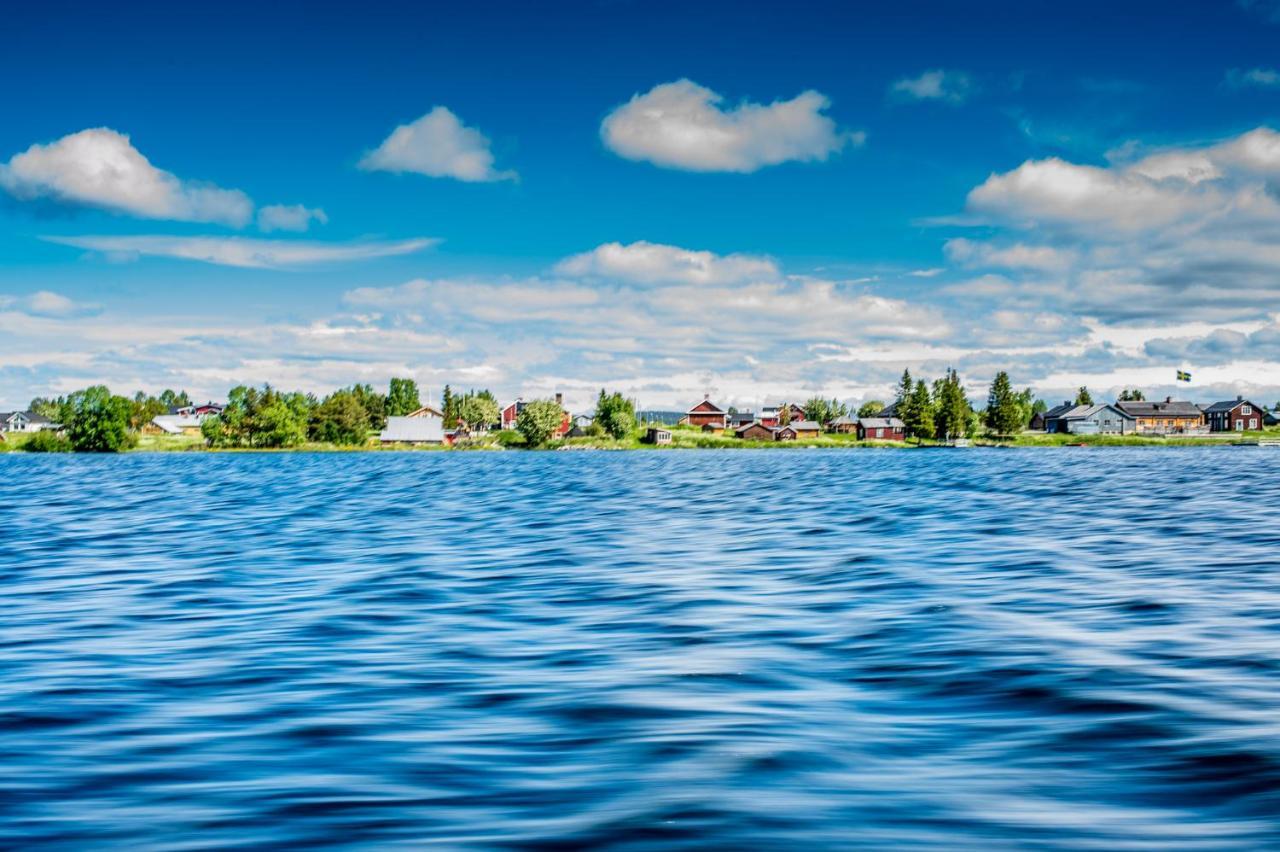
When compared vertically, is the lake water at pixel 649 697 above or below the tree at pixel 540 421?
below

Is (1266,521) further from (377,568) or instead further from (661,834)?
(661,834)

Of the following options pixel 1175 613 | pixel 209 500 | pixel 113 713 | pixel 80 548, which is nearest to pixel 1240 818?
pixel 1175 613

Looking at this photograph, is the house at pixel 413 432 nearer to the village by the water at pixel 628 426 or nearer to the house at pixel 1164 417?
the village by the water at pixel 628 426

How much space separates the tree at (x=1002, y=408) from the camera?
157 meters

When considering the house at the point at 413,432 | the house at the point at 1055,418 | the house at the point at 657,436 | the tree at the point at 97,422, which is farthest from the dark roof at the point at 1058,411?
the tree at the point at 97,422

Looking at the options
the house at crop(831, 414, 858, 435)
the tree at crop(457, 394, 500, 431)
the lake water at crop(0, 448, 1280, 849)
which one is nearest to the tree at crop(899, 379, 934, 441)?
the house at crop(831, 414, 858, 435)

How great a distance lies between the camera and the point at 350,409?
155 metres

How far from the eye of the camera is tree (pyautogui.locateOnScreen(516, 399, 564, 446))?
150 m

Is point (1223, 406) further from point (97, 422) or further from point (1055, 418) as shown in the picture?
point (97, 422)

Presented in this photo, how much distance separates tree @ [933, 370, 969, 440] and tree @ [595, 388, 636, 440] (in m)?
49.3

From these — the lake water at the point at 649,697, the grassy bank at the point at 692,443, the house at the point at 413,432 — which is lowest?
the lake water at the point at 649,697

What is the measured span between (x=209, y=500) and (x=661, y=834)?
128ft

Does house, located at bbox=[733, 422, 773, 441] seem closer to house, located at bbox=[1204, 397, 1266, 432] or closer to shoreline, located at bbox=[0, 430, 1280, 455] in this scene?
shoreline, located at bbox=[0, 430, 1280, 455]

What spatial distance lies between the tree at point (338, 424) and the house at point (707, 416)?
67535 mm
